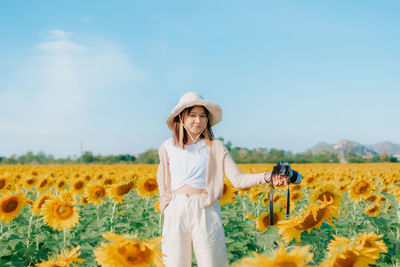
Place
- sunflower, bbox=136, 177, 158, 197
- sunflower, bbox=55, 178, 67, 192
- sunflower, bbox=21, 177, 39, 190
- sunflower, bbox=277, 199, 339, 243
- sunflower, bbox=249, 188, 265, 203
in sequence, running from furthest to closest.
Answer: sunflower, bbox=55, 178, 67, 192
sunflower, bbox=21, 177, 39, 190
sunflower, bbox=249, 188, 265, 203
sunflower, bbox=136, 177, 158, 197
sunflower, bbox=277, 199, 339, 243

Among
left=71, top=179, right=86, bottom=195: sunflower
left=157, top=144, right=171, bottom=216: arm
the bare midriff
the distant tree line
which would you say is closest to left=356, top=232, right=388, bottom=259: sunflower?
the bare midriff

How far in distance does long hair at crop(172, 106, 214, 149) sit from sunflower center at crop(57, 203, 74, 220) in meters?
1.50

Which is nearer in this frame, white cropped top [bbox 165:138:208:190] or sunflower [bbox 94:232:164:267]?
sunflower [bbox 94:232:164:267]

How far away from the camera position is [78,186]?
654 cm

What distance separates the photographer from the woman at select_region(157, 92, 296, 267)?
2549 mm

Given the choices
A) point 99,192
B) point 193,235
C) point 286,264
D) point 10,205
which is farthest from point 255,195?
point 286,264

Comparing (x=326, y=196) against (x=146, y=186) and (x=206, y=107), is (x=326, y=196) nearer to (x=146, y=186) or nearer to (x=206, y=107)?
(x=206, y=107)

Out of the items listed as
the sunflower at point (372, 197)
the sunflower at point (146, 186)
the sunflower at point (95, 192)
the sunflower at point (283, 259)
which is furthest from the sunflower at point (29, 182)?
the sunflower at point (283, 259)

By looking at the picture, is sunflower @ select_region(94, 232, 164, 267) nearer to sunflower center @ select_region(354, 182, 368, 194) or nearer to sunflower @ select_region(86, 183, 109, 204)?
sunflower @ select_region(86, 183, 109, 204)

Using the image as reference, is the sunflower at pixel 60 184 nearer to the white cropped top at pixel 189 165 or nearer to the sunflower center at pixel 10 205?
the sunflower center at pixel 10 205

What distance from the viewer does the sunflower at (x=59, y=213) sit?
11.8 feet

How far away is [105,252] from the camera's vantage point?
4.71 feet

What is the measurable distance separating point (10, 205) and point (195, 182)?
278 cm

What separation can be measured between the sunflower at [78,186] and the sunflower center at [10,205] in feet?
6.93
